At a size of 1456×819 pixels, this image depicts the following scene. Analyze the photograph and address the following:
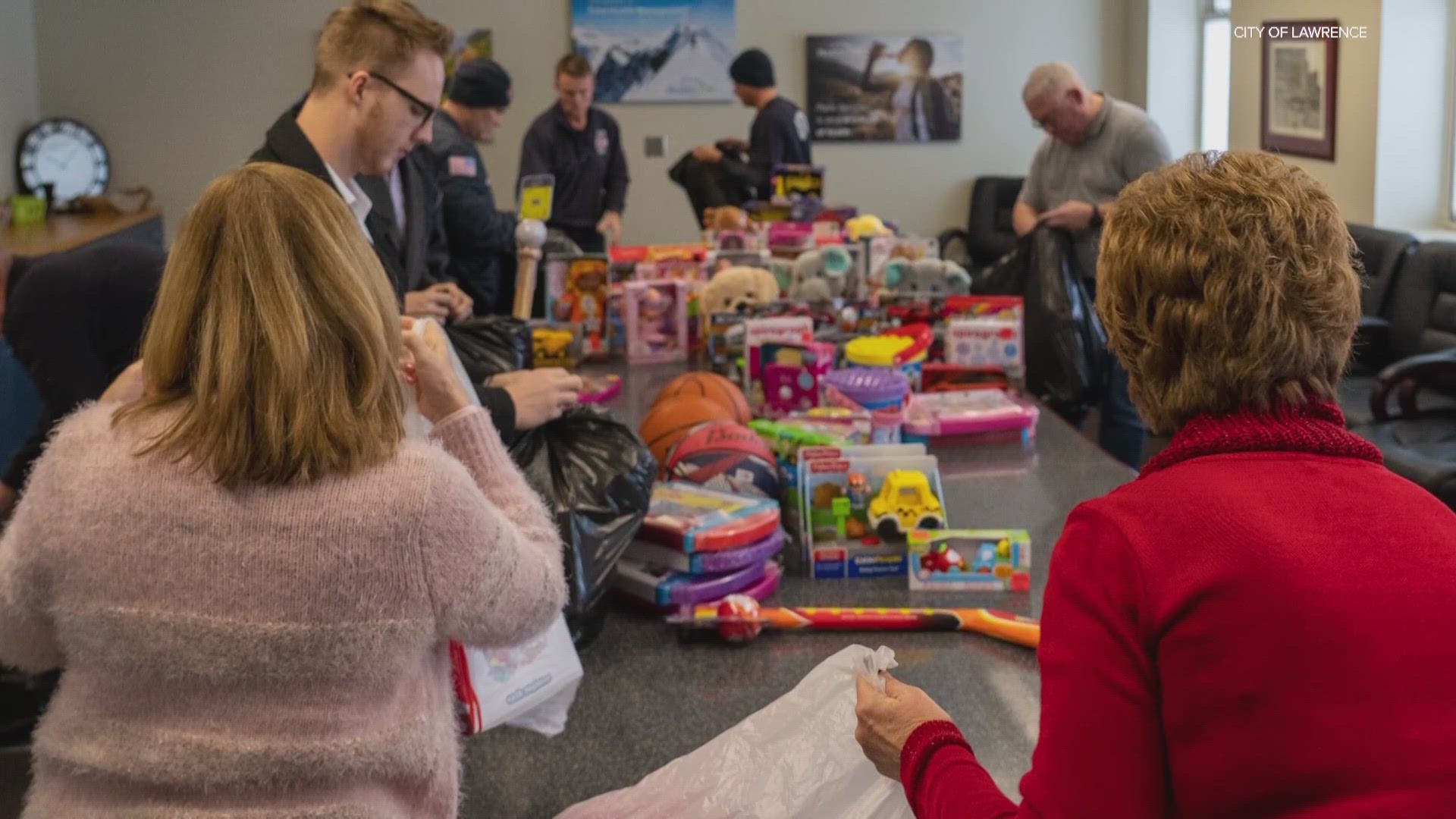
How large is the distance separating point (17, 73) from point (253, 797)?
8.70 m

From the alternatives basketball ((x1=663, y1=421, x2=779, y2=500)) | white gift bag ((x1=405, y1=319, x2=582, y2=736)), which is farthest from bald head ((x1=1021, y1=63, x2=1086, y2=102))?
white gift bag ((x1=405, y1=319, x2=582, y2=736))

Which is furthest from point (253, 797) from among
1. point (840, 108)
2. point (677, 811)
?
point (840, 108)

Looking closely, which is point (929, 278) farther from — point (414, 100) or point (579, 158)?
point (579, 158)

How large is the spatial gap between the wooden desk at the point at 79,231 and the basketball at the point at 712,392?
3597 mm

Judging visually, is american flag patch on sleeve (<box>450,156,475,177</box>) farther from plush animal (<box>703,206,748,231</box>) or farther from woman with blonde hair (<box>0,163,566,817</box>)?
woman with blonde hair (<box>0,163,566,817</box>)

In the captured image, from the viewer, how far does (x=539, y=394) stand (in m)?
2.55

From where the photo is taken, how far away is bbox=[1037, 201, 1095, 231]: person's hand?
4.72 meters

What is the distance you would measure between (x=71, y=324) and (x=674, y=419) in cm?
131

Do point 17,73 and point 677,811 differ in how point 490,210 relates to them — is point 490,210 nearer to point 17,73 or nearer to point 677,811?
point 677,811

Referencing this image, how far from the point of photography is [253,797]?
1.43 meters

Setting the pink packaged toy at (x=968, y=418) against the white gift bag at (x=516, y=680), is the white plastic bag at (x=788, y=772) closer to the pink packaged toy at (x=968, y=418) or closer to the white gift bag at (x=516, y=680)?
the white gift bag at (x=516, y=680)

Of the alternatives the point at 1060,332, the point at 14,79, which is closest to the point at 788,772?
the point at 1060,332

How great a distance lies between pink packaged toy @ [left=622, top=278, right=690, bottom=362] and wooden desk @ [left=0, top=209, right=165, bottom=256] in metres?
2.81

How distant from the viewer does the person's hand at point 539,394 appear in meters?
2.53
